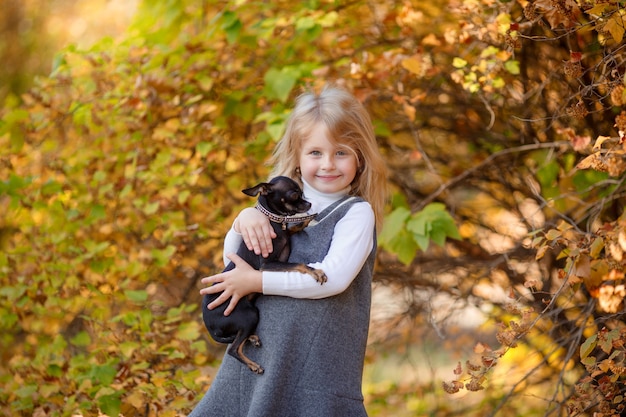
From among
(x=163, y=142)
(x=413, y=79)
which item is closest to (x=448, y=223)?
(x=413, y=79)

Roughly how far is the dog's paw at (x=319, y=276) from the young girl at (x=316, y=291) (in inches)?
0.8

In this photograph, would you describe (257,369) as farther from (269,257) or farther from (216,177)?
(216,177)

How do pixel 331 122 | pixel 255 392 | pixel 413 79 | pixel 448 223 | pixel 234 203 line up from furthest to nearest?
1. pixel 234 203
2. pixel 413 79
3. pixel 448 223
4. pixel 331 122
5. pixel 255 392

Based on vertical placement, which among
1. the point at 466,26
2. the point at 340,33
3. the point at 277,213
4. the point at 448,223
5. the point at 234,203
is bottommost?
the point at 234,203

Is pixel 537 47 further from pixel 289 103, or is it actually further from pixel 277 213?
pixel 277 213

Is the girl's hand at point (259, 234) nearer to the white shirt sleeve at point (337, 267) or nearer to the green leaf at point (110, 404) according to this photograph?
the white shirt sleeve at point (337, 267)

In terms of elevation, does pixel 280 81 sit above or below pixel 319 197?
below

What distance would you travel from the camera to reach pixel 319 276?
7.23ft

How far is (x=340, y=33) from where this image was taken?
4.34 m

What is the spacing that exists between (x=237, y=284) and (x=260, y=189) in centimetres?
28

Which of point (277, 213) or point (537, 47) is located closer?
point (277, 213)

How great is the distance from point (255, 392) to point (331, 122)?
837 mm

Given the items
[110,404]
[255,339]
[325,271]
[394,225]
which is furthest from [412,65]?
[110,404]

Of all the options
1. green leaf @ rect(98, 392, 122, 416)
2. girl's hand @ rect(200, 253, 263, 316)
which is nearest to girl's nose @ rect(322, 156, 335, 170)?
girl's hand @ rect(200, 253, 263, 316)
